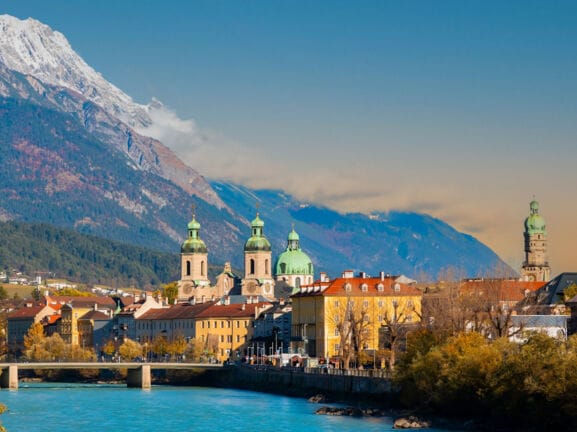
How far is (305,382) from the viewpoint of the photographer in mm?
119438

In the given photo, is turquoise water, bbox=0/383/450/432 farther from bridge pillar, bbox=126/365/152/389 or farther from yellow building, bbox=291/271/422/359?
yellow building, bbox=291/271/422/359

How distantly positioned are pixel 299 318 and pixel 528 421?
75.3 meters

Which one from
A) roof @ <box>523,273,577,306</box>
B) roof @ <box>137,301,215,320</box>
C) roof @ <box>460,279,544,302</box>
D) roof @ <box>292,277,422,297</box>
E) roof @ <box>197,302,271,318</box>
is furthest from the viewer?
roof @ <box>137,301,215,320</box>

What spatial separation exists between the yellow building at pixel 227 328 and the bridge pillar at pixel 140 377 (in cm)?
2812

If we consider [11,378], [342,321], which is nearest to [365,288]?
[342,321]

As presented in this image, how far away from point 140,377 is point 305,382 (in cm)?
2681

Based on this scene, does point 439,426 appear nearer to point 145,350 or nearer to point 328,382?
point 328,382

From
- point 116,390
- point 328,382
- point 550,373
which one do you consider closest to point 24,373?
point 116,390

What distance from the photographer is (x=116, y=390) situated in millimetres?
136375

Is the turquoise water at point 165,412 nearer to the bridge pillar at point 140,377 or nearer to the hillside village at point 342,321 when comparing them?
the bridge pillar at point 140,377

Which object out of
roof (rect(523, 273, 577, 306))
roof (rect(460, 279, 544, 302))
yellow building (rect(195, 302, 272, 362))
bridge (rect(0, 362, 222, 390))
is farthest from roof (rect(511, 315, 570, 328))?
yellow building (rect(195, 302, 272, 362))

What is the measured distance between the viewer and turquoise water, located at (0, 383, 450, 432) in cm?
9250

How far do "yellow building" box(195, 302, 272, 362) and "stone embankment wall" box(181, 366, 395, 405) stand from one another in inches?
1022

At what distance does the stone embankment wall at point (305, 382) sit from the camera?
103m
